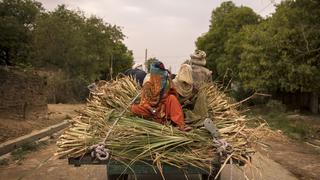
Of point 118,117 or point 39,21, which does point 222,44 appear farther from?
point 118,117

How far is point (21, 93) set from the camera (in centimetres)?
1797

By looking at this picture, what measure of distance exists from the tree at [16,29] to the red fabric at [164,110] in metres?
38.6

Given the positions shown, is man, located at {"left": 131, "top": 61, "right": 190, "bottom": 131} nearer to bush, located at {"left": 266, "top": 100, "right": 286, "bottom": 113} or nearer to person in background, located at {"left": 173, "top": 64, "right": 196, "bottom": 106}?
person in background, located at {"left": 173, "top": 64, "right": 196, "bottom": 106}

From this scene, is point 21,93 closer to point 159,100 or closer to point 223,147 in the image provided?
point 159,100

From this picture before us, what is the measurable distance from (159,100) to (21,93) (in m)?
12.1

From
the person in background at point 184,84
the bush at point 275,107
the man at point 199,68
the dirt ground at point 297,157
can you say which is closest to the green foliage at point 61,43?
the bush at point 275,107

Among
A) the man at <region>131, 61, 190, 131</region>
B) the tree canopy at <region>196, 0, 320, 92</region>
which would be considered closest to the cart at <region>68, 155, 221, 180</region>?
the man at <region>131, 61, 190, 131</region>

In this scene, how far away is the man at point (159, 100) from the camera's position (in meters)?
6.71

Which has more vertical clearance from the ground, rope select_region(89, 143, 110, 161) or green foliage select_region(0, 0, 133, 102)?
green foliage select_region(0, 0, 133, 102)

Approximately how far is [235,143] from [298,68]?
16083 millimetres

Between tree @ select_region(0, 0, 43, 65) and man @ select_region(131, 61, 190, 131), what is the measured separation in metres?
38.4

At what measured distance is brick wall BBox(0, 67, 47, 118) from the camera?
16.2m

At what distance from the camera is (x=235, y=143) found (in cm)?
604

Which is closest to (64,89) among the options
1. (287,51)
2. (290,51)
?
(287,51)
